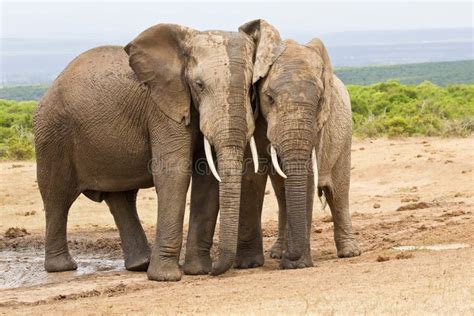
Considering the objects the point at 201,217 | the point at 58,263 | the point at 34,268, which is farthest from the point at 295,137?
the point at 34,268

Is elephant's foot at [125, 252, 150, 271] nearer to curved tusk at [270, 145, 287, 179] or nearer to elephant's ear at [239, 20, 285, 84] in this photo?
curved tusk at [270, 145, 287, 179]

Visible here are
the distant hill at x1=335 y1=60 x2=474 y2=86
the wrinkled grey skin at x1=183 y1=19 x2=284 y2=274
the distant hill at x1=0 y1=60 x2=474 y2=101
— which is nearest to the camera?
the wrinkled grey skin at x1=183 y1=19 x2=284 y2=274

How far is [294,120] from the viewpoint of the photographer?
380 inches

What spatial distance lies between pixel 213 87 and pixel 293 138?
2.56 feet

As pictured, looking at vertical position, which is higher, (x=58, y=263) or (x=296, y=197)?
(x=296, y=197)

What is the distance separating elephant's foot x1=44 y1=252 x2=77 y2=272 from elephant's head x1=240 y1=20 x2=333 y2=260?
8.53 ft

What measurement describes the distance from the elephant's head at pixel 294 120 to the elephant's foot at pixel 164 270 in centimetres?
99

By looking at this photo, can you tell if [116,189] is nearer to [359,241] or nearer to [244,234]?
[244,234]

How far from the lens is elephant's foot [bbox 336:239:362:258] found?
37.2 feet

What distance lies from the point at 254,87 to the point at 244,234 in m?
1.50

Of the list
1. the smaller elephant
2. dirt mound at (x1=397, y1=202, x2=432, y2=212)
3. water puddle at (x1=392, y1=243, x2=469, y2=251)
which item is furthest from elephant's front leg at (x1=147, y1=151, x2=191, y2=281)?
dirt mound at (x1=397, y1=202, x2=432, y2=212)

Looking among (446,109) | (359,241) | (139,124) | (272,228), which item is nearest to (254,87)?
(139,124)

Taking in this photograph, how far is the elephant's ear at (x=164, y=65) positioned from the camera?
1023 centimetres

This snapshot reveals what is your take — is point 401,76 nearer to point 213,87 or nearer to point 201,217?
point 201,217
